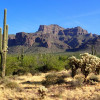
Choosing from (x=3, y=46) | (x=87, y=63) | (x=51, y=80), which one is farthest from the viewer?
(x=87, y=63)

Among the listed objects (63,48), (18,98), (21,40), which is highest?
(21,40)

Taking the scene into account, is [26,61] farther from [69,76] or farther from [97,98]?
[97,98]

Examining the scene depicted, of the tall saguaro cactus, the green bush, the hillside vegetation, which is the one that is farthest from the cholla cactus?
the tall saguaro cactus

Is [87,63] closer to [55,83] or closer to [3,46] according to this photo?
[55,83]

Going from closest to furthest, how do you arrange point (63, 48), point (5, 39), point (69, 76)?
point (5, 39) < point (69, 76) < point (63, 48)

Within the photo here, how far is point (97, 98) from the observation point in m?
7.30

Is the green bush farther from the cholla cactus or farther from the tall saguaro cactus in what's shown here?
the tall saguaro cactus

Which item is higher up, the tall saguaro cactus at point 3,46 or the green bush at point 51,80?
the tall saguaro cactus at point 3,46

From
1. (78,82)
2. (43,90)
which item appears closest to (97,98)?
(43,90)

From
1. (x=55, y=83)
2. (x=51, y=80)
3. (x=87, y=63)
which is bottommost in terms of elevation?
(x=55, y=83)

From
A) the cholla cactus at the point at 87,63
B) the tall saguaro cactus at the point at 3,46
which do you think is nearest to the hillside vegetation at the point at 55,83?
the cholla cactus at the point at 87,63

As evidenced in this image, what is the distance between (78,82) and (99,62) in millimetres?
2922

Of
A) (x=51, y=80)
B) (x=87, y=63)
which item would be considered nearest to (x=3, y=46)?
(x=51, y=80)

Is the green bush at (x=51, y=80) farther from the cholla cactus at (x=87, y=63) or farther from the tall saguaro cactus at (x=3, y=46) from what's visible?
the tall saguaro cactus at (x=3, y=46)
